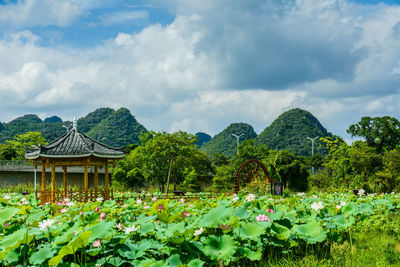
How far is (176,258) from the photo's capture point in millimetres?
3273

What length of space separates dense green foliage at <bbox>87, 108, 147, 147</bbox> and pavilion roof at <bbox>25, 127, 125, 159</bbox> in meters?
46.9

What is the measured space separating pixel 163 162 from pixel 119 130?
136 ft

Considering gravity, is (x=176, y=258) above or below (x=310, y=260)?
above

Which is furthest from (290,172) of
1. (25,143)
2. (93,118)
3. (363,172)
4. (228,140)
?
A: (93,118)

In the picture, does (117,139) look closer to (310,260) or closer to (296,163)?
(296,163)

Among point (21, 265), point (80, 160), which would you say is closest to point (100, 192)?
point (80, 160)

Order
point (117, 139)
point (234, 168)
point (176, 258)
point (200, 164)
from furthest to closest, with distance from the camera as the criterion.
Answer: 1. point (117, 139)
2. point (200, 164)
3. point (234, 168)
4. point (176, 258)

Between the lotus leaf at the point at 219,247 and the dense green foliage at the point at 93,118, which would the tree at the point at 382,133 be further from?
the dense green foliage at the point at 93,118

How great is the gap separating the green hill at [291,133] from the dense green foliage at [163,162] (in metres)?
30.1

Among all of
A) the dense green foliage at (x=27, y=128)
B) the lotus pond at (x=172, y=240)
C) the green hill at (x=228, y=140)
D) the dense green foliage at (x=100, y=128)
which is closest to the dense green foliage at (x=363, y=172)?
the lotus pond at (x=172, y=240)

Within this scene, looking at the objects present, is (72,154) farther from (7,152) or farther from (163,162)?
(7,152)

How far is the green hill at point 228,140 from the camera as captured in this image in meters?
58.2

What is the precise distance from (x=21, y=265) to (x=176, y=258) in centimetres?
144

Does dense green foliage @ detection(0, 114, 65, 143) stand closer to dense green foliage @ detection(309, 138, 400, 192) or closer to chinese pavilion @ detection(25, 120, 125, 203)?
dense green foliage @ detection(309, 138, 400, 192)
